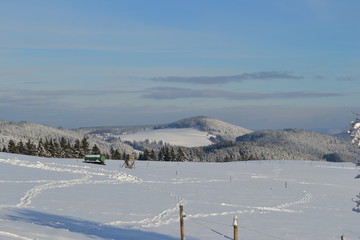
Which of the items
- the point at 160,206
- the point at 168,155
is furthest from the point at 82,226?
the point at 168,155

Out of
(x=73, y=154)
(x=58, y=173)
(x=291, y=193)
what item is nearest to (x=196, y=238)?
(x=291, y=193)

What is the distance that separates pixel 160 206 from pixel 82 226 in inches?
392

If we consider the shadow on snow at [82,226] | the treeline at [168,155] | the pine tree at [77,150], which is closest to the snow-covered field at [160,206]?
the shadow on snow at [82,226]

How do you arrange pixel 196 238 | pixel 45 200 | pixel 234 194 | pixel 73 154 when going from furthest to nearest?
1. pixel 73 154
2. pixel 234 194
3. pixel 45 200
4. pixel 196 238

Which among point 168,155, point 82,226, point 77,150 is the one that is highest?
point 77,150

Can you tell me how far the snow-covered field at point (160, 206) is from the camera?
78.0 feet

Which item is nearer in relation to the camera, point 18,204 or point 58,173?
point 18,204

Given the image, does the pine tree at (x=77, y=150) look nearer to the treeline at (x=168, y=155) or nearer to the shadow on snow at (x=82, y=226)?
the treeline at (x=168, y=155)

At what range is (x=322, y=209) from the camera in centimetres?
3581

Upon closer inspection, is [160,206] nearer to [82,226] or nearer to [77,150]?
[82,226]

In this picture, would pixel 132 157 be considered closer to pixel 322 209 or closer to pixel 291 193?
pixel 291 193

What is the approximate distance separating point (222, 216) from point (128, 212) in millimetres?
6105

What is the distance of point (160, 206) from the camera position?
→ 3284 centimetres

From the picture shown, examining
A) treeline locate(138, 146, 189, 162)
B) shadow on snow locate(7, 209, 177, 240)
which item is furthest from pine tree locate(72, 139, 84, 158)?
shadow on snow locate(7, 209, 177, 240)
